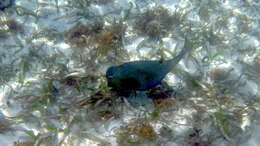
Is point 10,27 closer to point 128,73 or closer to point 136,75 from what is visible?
point 128,73

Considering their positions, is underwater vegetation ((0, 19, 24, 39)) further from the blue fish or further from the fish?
the fish

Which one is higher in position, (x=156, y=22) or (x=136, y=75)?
(x=156, y=22)

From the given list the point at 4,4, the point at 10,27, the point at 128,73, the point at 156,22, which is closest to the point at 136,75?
the point at 128,73

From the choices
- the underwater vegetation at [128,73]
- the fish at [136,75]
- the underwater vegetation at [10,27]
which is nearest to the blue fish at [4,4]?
the underwater vegetation at [128,73]

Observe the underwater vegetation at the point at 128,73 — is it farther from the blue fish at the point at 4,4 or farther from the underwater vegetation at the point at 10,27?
the blue fish at the point at 4,4

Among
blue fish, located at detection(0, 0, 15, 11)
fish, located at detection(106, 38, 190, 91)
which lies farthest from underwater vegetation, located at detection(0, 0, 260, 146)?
blue fish, located at detection(0, 0, 15, 11)

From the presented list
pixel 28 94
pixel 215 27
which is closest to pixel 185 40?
pixel 215 27

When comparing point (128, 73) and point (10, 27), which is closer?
point (128, 73)

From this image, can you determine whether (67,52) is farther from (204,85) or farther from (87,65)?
(204,85)
